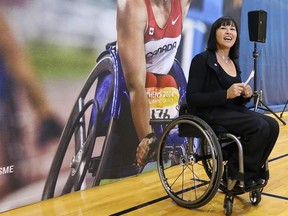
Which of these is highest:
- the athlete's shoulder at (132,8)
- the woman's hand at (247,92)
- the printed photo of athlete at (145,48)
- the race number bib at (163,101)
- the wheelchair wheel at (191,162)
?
the athlete's shoulder at (132,8)

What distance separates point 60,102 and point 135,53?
0.66 meters

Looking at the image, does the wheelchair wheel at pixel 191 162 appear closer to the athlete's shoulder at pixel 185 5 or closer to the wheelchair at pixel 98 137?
the wheelchair at pixel 98 137

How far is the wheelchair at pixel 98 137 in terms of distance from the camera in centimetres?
218

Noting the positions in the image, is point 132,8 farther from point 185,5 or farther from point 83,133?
point 83,133

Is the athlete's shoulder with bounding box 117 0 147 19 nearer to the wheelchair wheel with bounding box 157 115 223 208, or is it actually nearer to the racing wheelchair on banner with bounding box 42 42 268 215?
the racing wheelchair on banner with bounding box 42 42 268 215

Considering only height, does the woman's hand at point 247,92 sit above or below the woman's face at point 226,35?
below

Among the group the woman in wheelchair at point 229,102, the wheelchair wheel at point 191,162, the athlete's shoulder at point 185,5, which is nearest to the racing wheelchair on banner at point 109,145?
the wheelchair wheel at point 191,162

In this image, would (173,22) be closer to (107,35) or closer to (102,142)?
(107,35)

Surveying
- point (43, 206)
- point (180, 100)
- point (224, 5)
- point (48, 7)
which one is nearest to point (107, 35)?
point (48, 7)

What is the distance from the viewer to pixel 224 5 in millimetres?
3250

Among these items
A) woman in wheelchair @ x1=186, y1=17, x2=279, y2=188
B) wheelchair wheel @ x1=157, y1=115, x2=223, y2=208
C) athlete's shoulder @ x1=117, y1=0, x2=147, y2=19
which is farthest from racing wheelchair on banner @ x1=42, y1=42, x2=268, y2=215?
athlete's shoulder @ x1=117, y1=0, x2=147, y2=19

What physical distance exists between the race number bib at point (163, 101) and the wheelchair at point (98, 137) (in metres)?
0.23

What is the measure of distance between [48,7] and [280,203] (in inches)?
67.9

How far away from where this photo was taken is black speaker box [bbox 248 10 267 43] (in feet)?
11.8
